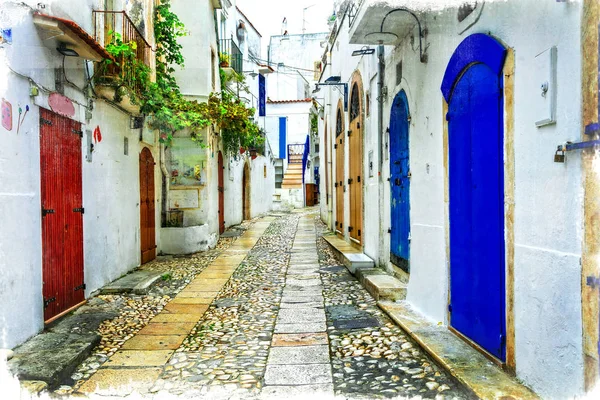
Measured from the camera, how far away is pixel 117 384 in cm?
336

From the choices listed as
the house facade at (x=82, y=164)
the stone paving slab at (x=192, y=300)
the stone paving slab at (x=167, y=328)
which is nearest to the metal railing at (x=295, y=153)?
the house facade at (x=82, y=164)

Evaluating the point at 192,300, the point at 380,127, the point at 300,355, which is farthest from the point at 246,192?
the point at 300,355

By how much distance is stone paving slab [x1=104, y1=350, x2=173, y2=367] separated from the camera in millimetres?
3758

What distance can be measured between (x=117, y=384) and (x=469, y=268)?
2852mm

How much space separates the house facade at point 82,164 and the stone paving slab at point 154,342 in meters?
0.86

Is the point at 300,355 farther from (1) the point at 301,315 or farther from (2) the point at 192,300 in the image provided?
(2) the point at 192,300

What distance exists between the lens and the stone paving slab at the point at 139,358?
376 centimetres

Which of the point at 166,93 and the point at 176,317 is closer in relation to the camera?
the point at 176,317

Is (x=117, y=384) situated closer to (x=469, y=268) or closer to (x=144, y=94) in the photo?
(x=469, y=268)

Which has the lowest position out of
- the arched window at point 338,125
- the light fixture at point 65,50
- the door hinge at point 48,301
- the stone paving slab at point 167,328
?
the stone paving slab at point 167,328

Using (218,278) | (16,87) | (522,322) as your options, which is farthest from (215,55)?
(522,322)

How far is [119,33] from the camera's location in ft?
20.5

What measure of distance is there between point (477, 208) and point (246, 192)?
15.1 meters

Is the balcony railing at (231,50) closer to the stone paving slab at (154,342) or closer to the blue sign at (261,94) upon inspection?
the blue sign at (261,94)
